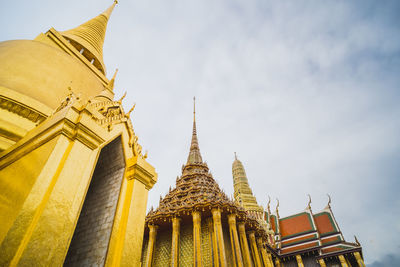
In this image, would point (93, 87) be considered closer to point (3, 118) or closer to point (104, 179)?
point (3, 118)

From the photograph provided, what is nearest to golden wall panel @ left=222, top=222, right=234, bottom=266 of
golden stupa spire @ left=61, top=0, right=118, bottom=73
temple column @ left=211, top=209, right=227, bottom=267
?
temple column @ left=211, top=209, right=227, bottom=267

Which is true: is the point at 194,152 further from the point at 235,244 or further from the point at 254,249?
the point at 235,244

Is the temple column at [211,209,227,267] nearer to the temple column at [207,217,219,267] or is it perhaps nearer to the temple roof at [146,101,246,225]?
the temple column at [207,217,219,267]

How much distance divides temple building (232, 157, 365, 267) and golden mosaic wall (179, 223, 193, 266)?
10.8 metres

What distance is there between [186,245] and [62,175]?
11.6 meters

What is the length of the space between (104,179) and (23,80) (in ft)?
12.0

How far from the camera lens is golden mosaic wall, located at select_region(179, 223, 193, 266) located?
40.4ft

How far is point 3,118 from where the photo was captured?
4938mm

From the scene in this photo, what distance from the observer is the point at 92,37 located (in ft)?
40.2

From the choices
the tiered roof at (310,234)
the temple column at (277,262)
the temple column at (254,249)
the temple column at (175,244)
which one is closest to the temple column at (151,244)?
the temple column at (175,244)

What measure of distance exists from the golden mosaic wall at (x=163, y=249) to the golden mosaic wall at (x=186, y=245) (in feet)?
2.81

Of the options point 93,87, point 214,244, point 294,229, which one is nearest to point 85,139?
point 93,87

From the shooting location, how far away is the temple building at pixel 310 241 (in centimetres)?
1845

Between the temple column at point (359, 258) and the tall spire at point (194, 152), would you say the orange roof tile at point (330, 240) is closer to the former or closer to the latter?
the temple column at point (359, 258)
